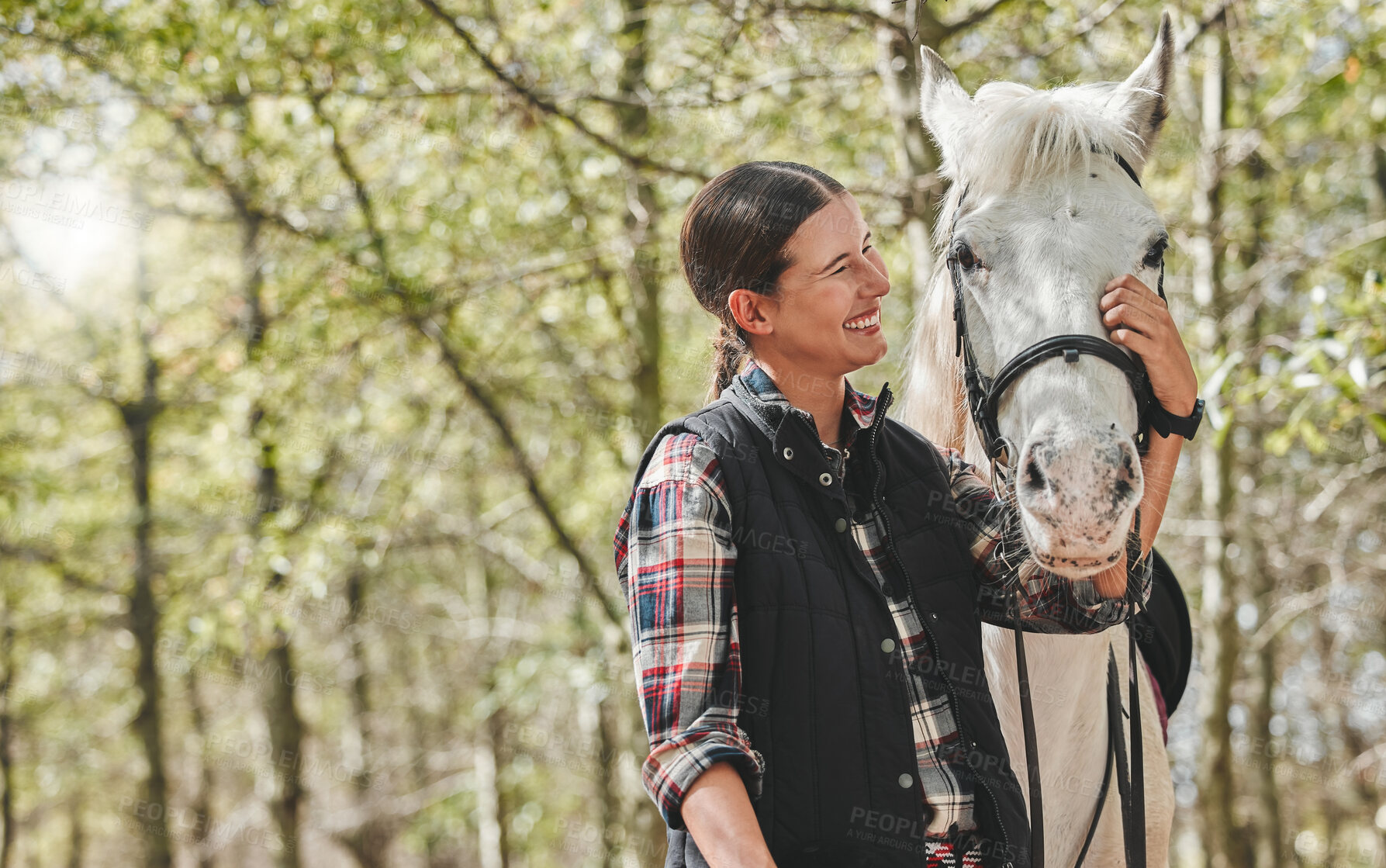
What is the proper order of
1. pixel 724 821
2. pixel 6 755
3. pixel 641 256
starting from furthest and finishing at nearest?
pixel 6 755 < pixel 641 256 < pixel 724 821

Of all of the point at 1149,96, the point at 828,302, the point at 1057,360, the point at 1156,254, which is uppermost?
the point at 1149,96

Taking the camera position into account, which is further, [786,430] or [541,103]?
[541,103]

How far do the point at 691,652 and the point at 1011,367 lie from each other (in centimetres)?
86

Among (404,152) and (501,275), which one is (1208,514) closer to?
(501,275)

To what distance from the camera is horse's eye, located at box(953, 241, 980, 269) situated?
2039mm

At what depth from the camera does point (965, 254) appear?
2.04 meters

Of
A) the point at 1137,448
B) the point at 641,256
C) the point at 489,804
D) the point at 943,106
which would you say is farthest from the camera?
the point at 489,804

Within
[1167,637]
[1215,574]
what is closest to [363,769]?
[1215,574]

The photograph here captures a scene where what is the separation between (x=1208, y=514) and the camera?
6562 mm

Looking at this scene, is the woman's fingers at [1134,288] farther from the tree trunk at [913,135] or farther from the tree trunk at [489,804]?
the tree trunk at [489,804]

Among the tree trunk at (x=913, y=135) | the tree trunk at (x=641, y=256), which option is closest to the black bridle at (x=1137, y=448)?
the tree trunk at (x=913, y=135)

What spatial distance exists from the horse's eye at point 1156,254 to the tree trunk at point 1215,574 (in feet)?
15.7

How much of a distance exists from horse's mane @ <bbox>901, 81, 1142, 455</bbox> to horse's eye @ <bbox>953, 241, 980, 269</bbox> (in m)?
0.18

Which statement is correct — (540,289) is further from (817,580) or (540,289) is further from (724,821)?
(724,821)
